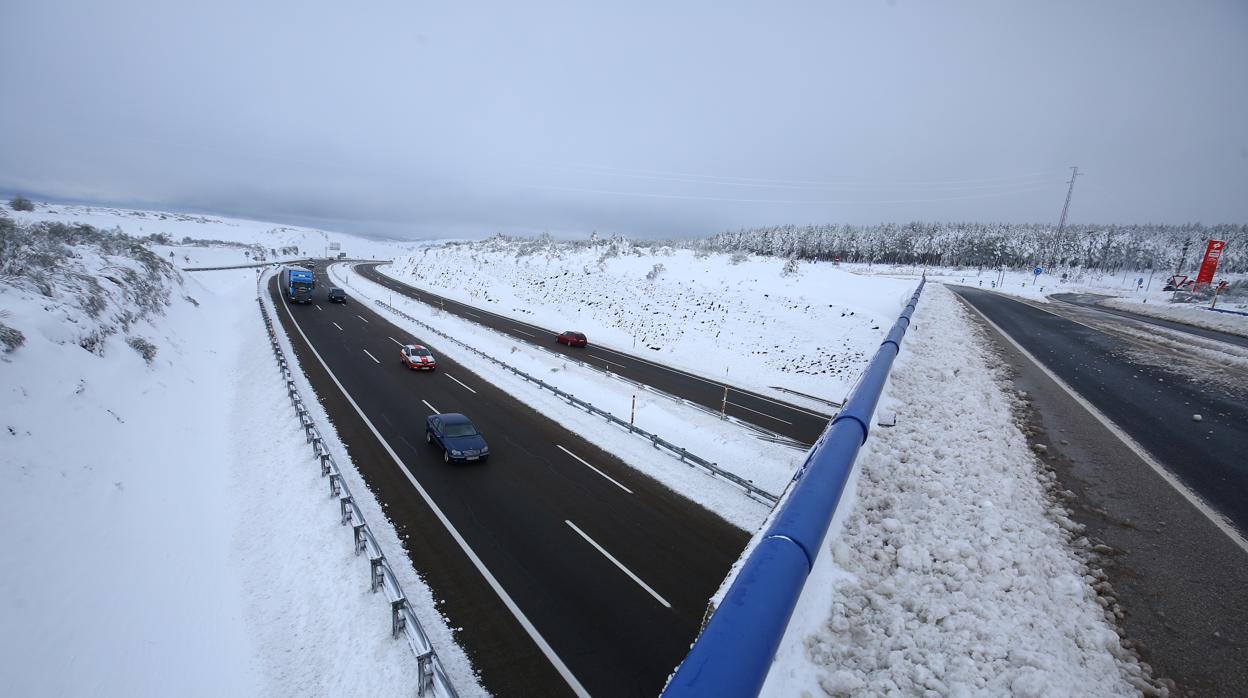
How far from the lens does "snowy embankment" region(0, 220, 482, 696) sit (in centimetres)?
747

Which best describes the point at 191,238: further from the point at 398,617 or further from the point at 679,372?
the point at 398,617

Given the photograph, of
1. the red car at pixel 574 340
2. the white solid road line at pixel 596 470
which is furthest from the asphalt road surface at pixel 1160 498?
the red car at pixel 574 340

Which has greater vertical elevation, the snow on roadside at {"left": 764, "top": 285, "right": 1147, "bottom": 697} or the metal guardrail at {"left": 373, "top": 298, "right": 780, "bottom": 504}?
the snow on roadside at {"left": 764, "top": 285, "right": 1147, "bottom": 697}

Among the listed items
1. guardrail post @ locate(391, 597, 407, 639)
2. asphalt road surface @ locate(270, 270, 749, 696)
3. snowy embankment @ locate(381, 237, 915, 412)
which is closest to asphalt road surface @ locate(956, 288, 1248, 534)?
asphalt road surface @ locate(270, 270, 749, 696)

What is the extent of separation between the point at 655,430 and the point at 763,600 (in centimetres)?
1581

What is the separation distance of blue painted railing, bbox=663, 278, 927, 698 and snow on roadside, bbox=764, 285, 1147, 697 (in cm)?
107

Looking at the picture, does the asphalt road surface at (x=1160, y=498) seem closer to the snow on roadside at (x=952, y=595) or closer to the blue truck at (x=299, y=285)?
the snow on roadside at (x=952, y=595)

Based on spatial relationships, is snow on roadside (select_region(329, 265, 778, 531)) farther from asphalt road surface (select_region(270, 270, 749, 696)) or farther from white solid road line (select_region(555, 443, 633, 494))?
white solid road line (select_region(555, 443, 633, 494))

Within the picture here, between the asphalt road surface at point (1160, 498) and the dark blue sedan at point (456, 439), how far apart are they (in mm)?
14041

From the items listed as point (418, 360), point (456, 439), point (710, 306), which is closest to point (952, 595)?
point (456, 439)

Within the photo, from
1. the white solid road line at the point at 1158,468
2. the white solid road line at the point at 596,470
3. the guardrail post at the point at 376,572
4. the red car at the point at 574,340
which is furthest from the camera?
the red car at the point at 574,340

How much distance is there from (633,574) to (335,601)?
20.2 ft

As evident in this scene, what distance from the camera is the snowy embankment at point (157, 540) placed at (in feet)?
24.5

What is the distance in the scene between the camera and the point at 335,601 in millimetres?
9016
